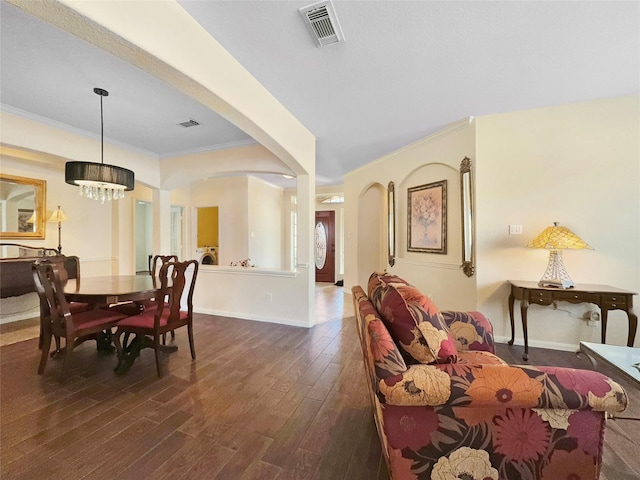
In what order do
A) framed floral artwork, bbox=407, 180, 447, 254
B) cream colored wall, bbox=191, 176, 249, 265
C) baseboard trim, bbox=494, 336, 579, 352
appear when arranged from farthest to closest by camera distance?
1. cream colored wall, bbox=191, 176, 249, 265
2. framed floral artwork, bbox=407, 180, 447, 254
3. baseboard trim, bbox=494, 336, 579, 352

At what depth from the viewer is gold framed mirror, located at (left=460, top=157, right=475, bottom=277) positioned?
10.6 ft

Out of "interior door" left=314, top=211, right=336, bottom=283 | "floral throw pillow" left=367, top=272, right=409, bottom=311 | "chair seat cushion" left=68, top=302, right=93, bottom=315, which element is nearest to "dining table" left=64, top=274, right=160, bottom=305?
"chair seat cushion" left=68, top=302, right=93, bottom=315

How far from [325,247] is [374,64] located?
18.8 feet

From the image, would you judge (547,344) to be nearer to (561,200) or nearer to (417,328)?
(561,200)

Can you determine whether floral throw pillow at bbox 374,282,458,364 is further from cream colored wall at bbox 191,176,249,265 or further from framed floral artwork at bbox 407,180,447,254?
cream colored wall at bbox 191,176,249,265

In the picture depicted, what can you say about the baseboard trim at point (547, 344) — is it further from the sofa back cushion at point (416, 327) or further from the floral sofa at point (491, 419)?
the sofa back cushion at point (416, 327)

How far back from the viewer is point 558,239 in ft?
8.73

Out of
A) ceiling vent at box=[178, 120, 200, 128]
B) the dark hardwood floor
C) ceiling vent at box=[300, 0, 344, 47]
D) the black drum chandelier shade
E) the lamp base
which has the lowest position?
the dark hardwood floor

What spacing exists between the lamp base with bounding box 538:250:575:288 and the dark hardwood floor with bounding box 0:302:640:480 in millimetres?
769

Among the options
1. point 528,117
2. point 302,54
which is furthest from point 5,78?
point 528,117

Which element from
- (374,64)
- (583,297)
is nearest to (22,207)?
(374,64)

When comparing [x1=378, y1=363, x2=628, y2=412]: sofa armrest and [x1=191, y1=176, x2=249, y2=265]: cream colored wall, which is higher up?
[x1=191, y1=176, x2=249, y2=265]: cream colored wall

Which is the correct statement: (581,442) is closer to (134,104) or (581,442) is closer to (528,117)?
(528,117)

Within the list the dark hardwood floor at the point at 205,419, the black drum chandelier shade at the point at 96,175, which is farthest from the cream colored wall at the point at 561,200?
the black drum chandelier shade at the point at 96,175
